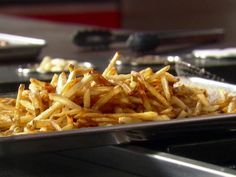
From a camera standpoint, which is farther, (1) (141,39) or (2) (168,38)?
(2) (168,38)

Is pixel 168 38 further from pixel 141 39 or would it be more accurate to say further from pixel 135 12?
pixel 135 12

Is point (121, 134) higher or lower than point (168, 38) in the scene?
lower

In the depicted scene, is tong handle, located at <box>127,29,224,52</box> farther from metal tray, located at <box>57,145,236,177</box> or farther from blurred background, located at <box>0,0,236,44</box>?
blurred background, located at <box>0,0,236,44</box>

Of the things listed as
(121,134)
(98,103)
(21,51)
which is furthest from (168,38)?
(121,134)

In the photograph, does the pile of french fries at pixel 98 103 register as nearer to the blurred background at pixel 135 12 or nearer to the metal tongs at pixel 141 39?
the metal tongs at pixel 141 39

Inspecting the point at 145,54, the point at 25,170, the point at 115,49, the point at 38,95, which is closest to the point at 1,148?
the point at 25,170

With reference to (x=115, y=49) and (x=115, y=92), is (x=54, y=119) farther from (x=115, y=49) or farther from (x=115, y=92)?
(x=115, y=49)
